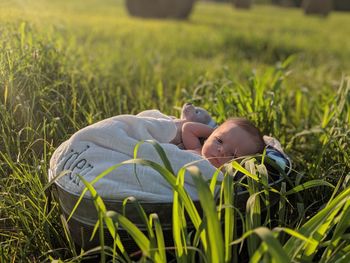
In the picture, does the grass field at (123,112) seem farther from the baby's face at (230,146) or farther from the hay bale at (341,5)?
the hay bale at (341,5)

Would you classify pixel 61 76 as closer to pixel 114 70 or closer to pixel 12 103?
pixel 12 103

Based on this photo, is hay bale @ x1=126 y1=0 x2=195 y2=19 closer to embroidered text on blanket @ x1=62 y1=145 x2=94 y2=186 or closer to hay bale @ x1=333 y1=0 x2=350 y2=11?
embroidered text on blanket @ x1=62 y1=145 x2=94 y2=186

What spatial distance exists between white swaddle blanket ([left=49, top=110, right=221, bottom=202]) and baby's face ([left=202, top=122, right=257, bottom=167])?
246 mm

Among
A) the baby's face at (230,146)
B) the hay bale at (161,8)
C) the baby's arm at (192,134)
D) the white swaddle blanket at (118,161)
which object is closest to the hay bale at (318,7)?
the hay bale at (161,8)

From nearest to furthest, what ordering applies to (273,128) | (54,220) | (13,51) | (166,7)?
1. (54,220)
2. (13,51)
3. (273,128)
4. (166,7)

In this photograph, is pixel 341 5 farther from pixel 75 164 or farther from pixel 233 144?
pixel 75 164

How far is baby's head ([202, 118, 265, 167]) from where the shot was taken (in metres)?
1.88

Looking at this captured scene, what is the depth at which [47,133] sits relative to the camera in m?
2.10

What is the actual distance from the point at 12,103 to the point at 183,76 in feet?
6.97

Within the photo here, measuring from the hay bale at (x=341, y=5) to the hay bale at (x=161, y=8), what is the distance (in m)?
14.0

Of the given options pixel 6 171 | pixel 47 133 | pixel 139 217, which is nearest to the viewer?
pixel 139 217

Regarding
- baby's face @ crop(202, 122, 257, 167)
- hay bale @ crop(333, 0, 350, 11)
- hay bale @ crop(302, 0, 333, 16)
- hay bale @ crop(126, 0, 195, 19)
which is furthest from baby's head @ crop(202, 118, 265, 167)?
hay bale @ crop(333, 0, 350, 11)

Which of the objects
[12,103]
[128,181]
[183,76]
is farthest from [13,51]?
[183,76]

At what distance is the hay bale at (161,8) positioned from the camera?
11922 millimetres
